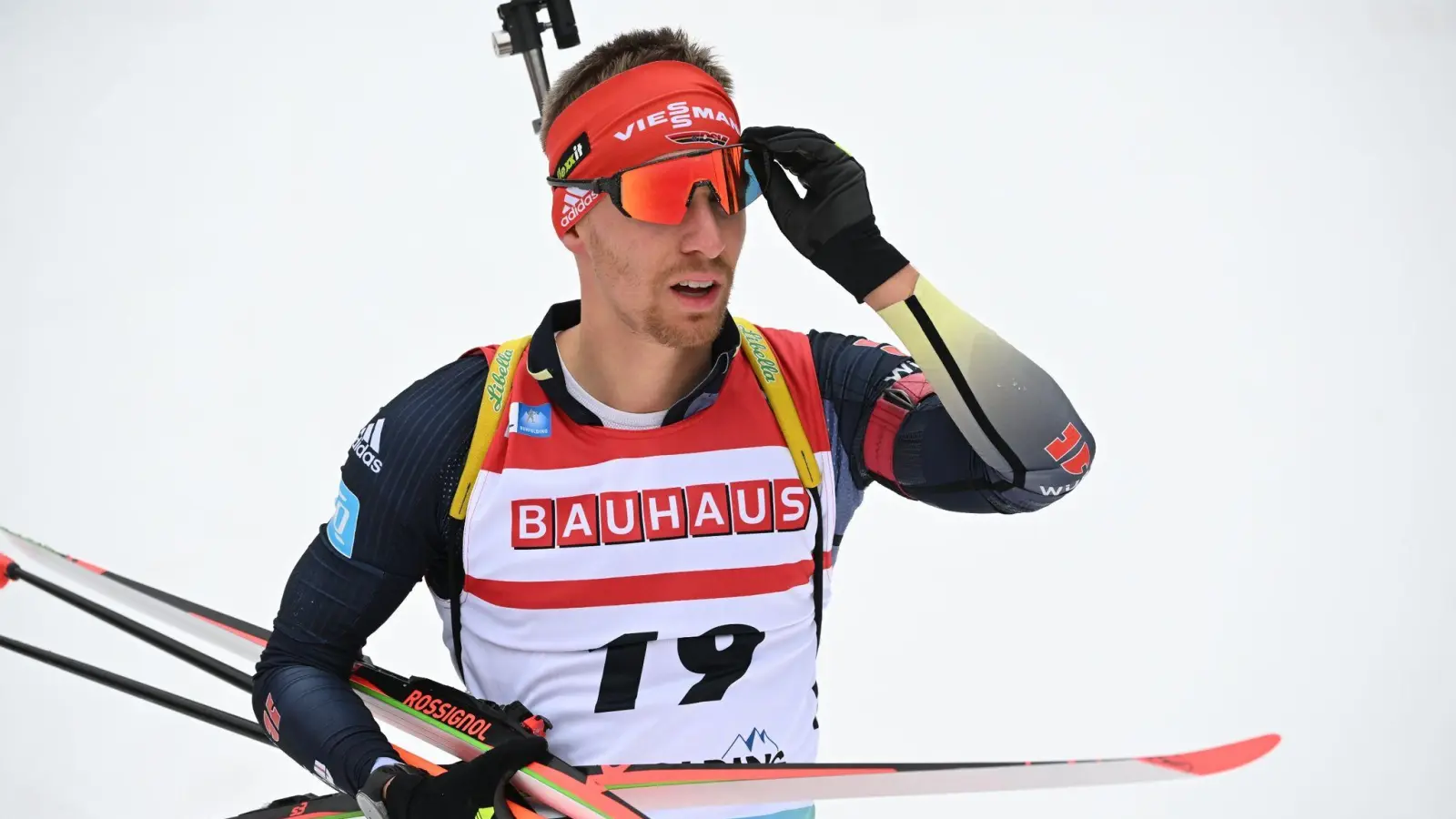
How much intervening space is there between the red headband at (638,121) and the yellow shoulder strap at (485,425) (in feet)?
0.85

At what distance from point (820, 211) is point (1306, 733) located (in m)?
2.27

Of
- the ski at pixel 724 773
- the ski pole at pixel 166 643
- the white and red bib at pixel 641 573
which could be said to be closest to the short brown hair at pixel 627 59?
the white and red bib at pixel 641 573

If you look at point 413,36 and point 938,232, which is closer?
point 938,232

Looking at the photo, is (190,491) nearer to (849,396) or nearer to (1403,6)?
(849,396)

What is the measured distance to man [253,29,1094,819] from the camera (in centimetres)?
202

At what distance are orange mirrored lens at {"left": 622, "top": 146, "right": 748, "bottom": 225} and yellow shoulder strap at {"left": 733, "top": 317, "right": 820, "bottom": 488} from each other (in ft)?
0.89

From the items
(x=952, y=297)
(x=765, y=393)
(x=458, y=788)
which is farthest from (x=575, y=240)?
(x=952, y=297)

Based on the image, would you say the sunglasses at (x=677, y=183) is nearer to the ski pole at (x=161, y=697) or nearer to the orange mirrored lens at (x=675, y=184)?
the orange mirrored lens at (x=675, y=184)

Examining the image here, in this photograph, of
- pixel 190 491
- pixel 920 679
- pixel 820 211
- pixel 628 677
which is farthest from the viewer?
pixel 190 491

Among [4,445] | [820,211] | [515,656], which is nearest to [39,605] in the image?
[4,445]

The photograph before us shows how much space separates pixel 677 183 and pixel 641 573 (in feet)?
1.94

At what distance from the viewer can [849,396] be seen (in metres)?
2.18

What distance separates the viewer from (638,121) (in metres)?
2.04

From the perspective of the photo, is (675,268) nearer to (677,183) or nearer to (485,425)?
(677,183)
